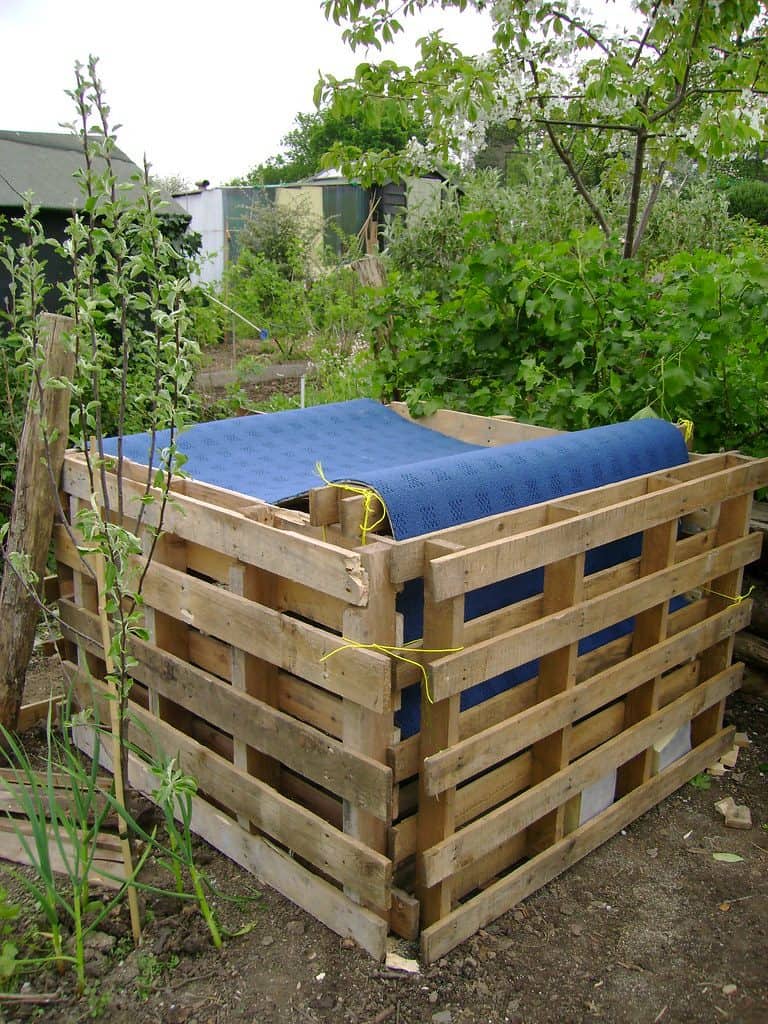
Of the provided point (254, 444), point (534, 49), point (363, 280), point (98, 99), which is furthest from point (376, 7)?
point (98, 99)

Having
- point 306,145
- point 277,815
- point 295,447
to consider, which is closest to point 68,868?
point 277,815

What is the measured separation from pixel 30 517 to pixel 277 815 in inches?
58.4

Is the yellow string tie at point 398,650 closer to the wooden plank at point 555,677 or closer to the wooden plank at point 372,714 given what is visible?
the wooden plank at point 372,714

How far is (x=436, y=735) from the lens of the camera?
93.2 inches

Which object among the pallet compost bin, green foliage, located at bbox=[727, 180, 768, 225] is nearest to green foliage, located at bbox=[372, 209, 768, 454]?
the pallet compost bin

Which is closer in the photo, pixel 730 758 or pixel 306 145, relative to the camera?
pixel 730 758

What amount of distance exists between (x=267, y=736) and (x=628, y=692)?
1.27 meters

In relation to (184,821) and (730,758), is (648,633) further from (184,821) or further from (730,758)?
(184,821)

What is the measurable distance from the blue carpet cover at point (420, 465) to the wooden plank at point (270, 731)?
0.19 m

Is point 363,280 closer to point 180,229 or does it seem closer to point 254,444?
point 254,444

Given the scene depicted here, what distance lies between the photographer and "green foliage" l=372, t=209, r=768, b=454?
3.62 meters

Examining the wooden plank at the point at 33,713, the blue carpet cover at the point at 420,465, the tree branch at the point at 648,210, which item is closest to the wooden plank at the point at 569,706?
the blue carpet cover at the point at 420,465

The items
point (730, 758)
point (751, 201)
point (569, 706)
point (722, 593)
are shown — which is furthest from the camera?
point (751, 201)

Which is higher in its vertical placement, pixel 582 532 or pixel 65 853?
pixel 582 532
